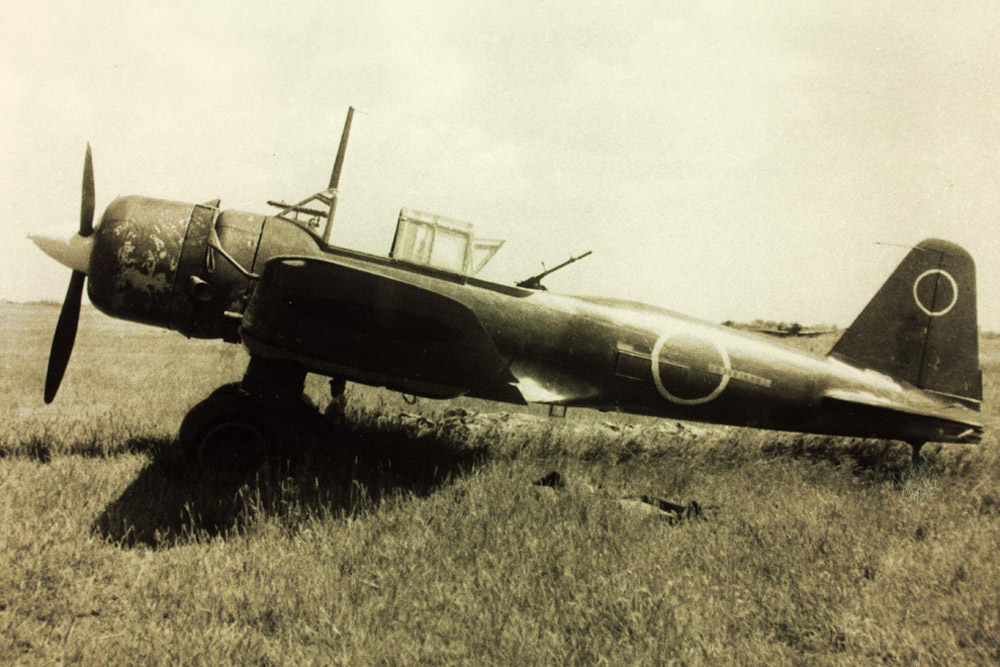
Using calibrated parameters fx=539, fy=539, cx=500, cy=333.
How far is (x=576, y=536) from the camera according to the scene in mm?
3121

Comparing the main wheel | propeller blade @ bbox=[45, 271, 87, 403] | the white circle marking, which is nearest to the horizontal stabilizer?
the white circle marking

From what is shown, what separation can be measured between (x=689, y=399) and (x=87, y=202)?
5196mm

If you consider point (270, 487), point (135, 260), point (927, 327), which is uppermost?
point (927, 327)

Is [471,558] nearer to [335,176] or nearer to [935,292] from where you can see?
[335,176]

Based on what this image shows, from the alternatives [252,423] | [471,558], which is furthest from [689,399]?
[252,423]

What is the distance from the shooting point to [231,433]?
12.7 ft

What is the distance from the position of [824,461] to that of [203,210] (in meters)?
5.85

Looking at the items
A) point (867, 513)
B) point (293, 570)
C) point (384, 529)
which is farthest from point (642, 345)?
point (293, 570)

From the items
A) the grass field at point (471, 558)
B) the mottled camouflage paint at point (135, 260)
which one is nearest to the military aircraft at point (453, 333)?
the mottled camouflage paint at point (135, 260)

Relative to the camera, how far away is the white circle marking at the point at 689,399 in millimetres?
4629

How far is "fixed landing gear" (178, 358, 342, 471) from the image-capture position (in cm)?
383

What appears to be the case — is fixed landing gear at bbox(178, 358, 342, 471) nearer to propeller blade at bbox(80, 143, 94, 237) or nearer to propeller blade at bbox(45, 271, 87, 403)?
propeller blade at bbox(45, 271, 87, 403)

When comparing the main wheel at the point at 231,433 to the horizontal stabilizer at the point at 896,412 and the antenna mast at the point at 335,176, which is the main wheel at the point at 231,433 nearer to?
the antenna mast at the point at 335,176

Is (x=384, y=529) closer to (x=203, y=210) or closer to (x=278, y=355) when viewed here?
(x=278, y=355)
